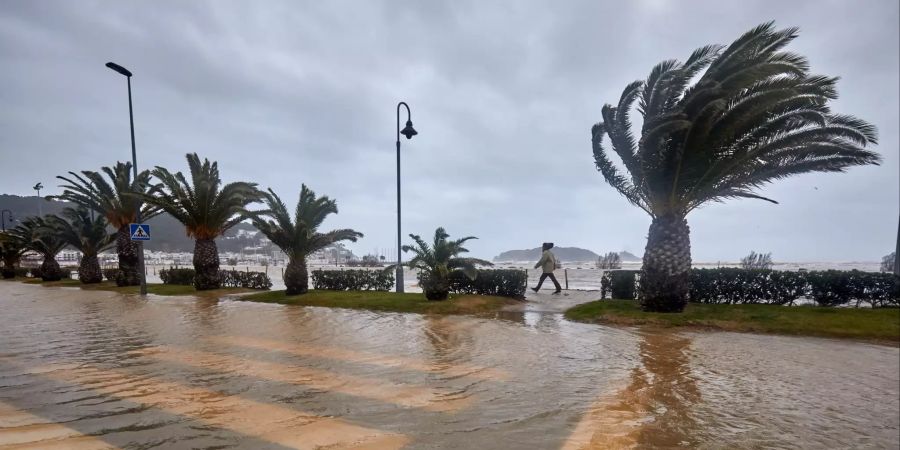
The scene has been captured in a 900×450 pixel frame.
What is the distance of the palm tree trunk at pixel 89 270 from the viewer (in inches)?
997

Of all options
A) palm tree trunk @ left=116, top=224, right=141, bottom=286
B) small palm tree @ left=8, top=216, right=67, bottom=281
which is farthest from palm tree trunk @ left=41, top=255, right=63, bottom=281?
palm tree trunk @ left=116, top=224, right=141, bottom=286

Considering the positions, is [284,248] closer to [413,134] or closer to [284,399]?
[413,134]

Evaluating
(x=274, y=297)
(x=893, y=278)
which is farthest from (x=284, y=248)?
(x=893, y=278)

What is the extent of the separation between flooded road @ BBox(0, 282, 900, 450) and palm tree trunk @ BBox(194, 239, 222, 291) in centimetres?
1082

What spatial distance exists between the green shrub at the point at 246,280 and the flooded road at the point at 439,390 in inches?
442

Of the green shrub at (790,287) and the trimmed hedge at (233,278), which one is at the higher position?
the green shrub at (790,287)

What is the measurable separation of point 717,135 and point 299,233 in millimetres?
14210

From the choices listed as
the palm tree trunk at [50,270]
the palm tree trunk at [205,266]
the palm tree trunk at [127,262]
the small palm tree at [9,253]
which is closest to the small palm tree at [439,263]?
the palm tree trunk at [205,266]

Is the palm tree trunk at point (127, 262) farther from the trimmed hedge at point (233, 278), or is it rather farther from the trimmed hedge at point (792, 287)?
the trimmed hedge at point (792, 287)

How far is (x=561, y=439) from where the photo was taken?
11.0ft

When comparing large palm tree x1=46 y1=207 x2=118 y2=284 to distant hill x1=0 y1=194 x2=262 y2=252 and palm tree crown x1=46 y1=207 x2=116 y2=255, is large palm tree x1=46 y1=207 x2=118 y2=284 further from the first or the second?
distant hill x1=0 y1=194 x2=262 y2=252

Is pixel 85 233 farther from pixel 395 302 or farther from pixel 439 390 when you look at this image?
pixel 439 390

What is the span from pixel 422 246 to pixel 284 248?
21.9 feet

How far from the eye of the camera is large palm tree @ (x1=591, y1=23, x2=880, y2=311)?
927 centimetres
